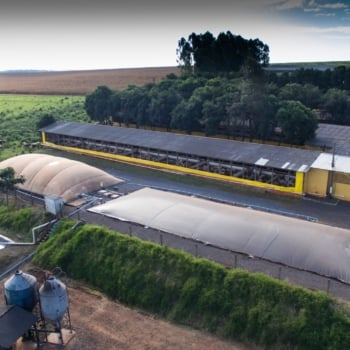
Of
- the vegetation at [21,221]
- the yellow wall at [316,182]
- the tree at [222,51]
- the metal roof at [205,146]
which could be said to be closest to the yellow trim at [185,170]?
the yellow wall at [316,182]

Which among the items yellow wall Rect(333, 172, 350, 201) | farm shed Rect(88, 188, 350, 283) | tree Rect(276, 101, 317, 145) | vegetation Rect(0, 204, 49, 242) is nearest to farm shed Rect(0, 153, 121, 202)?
vegetation Rect(0, 204, 49, 242)

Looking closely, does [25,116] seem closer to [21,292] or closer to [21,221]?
[21,221]

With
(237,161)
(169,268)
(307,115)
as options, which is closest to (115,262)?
(169,268)

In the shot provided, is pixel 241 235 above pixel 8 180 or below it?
below

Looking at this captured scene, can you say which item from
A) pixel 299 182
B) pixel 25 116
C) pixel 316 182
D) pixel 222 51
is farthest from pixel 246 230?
pixel 25 116

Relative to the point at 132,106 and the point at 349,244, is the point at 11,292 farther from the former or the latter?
the point at 132,106

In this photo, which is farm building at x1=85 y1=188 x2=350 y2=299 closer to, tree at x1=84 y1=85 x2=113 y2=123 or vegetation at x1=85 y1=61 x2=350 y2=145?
vegetation at x1=85 y1=61 x2=350 y2=145
